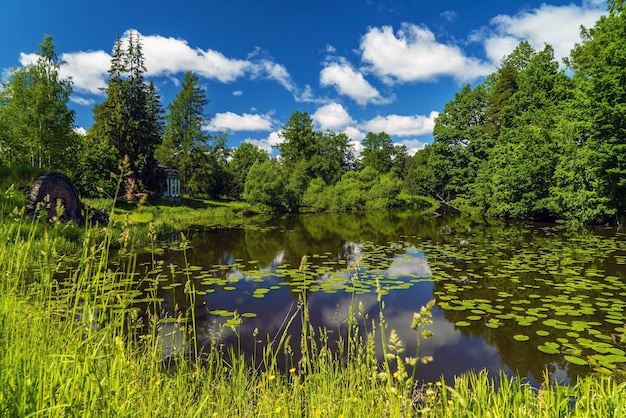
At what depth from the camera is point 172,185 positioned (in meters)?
43.7

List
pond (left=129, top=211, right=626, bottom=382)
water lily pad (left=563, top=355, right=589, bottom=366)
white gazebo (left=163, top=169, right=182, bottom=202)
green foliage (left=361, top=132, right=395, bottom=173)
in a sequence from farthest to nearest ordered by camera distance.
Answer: green foliage (left=361, top=132, right=395, bottom=173) → white gazebo (left=163, top=169, right=182, bottom=202) → pond (left=129, top=211, right=626, bottom=382) → water lily pad (left=563, top=355, right=589, bottom=366)

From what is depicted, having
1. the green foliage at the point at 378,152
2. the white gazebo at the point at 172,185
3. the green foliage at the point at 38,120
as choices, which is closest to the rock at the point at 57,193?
the green foliage at the point at 38,120

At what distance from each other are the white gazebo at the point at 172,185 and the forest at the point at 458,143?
4.96ft

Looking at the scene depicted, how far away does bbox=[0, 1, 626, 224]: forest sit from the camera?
749 inches

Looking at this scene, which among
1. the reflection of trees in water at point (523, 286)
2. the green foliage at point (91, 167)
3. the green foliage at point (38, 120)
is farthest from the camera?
the green foliage at point (91, 167)

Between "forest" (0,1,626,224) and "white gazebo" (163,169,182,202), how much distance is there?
4.96ft

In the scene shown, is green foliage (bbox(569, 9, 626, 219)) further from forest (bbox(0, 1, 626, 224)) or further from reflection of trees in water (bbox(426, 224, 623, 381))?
reflection of trees in water (bbox(426, 224, 623, 381))

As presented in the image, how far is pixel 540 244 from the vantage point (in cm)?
1545

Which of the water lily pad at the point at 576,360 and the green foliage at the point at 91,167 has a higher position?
the green foliage at the point at 91,167

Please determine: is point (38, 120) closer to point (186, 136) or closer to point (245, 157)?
point (186, 136)

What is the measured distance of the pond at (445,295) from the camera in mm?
5512

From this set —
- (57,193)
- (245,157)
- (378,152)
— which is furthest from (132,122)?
(378,152)

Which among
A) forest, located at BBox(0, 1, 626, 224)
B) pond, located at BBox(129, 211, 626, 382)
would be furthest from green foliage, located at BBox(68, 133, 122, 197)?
pond, located at BBox(129, 211, 626, 382)

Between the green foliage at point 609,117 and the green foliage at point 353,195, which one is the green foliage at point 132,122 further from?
the green foliage at point 609,117
